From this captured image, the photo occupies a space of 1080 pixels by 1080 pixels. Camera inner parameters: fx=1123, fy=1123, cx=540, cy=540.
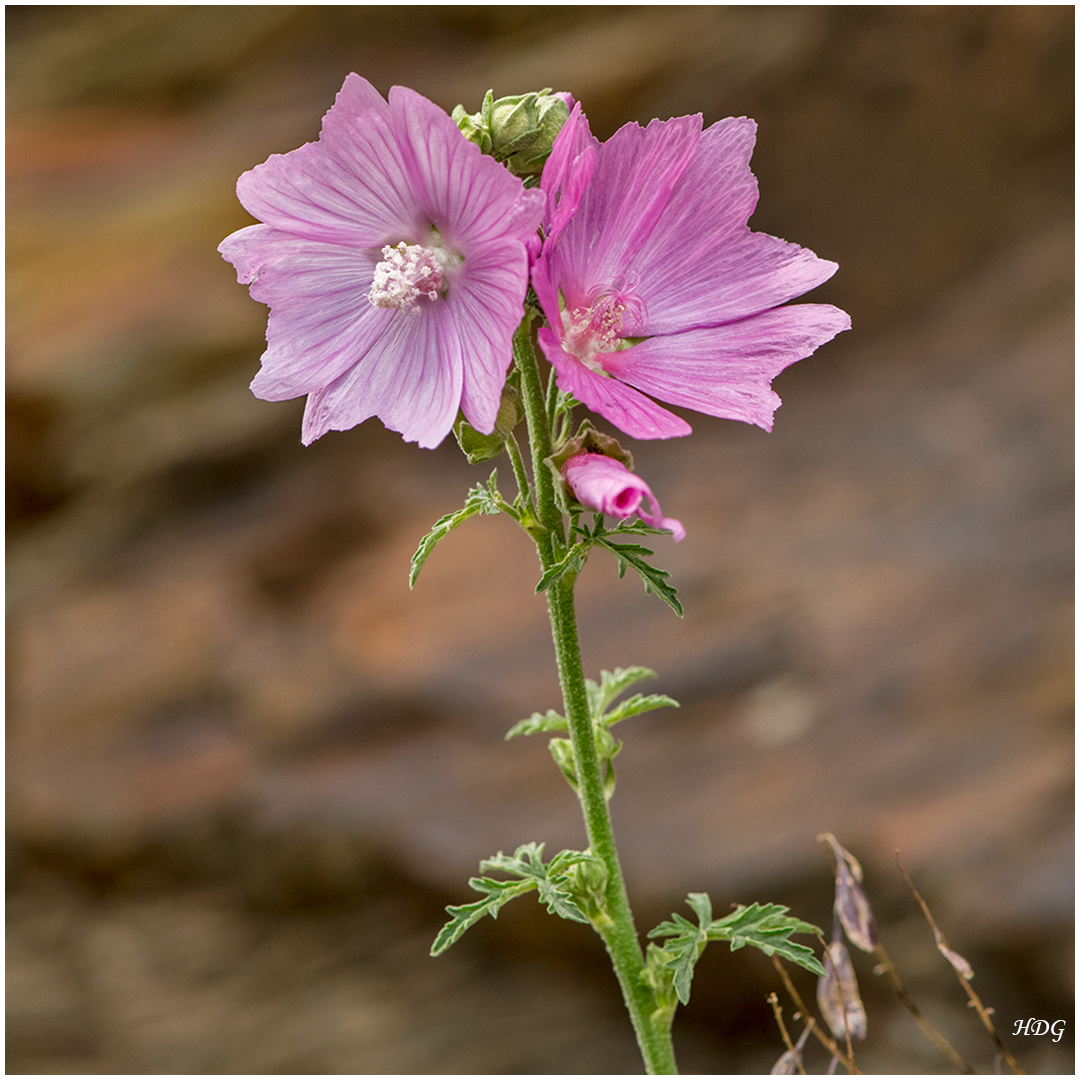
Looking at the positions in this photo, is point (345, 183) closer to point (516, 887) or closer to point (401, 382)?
point (401, 382)

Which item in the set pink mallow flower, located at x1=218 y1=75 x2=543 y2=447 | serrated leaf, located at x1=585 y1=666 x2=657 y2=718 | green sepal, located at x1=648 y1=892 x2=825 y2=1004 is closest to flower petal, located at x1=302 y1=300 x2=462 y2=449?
pink mallow flower, located at x1=218 y1=75 x2=543 y2=447

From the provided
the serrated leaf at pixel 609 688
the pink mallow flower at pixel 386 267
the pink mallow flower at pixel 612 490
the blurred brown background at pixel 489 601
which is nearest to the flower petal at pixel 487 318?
the pink mallow flower at pixel 386 267

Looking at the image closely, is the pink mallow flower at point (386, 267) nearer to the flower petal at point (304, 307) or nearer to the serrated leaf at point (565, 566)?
the flower petal at point (304, 307)

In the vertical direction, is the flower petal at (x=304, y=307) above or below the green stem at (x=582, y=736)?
above

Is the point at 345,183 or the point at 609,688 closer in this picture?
the point at 345,183

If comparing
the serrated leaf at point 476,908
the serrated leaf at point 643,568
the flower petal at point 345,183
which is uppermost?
the flower petal at point 345,183

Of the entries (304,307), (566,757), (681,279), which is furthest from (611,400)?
(566,757)
